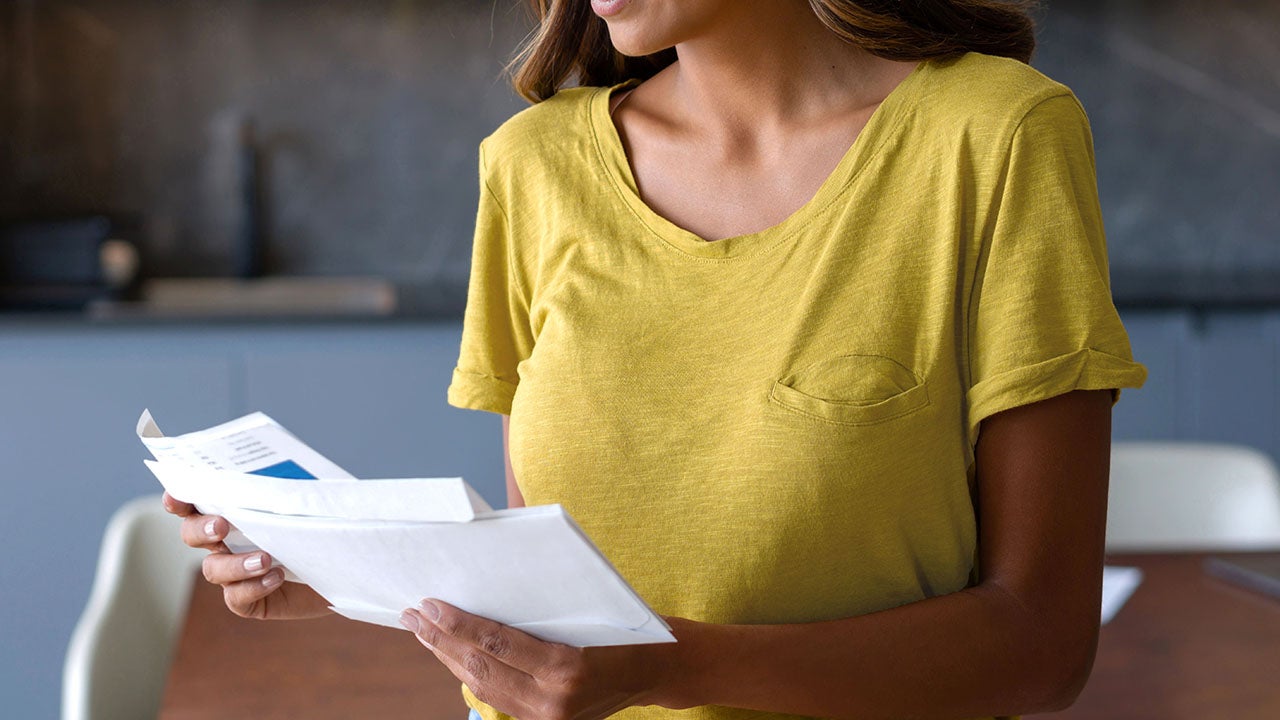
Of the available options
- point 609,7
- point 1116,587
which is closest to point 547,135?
point 609,7

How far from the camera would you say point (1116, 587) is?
1.52 m

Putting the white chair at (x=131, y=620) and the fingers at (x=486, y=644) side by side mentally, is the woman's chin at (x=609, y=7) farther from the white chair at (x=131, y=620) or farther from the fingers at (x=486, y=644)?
the white chair at (x=131, y=620)

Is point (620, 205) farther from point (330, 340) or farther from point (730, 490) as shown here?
point (330, 340)

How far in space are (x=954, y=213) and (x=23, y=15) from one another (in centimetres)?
325

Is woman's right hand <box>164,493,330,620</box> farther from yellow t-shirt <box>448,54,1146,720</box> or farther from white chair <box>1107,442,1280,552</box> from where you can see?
white chair <box>1107,442,1280,552</box>

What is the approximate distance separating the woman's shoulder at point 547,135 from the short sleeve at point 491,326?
0.02 m

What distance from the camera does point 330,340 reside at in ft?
8.80

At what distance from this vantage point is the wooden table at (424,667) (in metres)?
1.20

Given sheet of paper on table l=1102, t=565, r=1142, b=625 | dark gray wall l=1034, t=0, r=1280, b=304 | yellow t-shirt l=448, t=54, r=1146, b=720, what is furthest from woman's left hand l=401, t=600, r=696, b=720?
dark gray wall l=1034, t=0, r=1280, b=304

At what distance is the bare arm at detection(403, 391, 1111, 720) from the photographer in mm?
822

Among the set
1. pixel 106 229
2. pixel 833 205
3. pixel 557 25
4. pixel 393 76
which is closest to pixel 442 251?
pixel 393 76

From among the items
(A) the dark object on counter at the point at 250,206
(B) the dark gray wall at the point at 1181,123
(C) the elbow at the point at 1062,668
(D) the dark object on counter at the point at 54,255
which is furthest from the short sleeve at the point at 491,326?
(B) the dark gray wall at the point at 1181,123

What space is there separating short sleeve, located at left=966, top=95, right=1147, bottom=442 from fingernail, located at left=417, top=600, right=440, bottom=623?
355 millimetres

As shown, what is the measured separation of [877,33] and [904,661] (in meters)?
0.43
